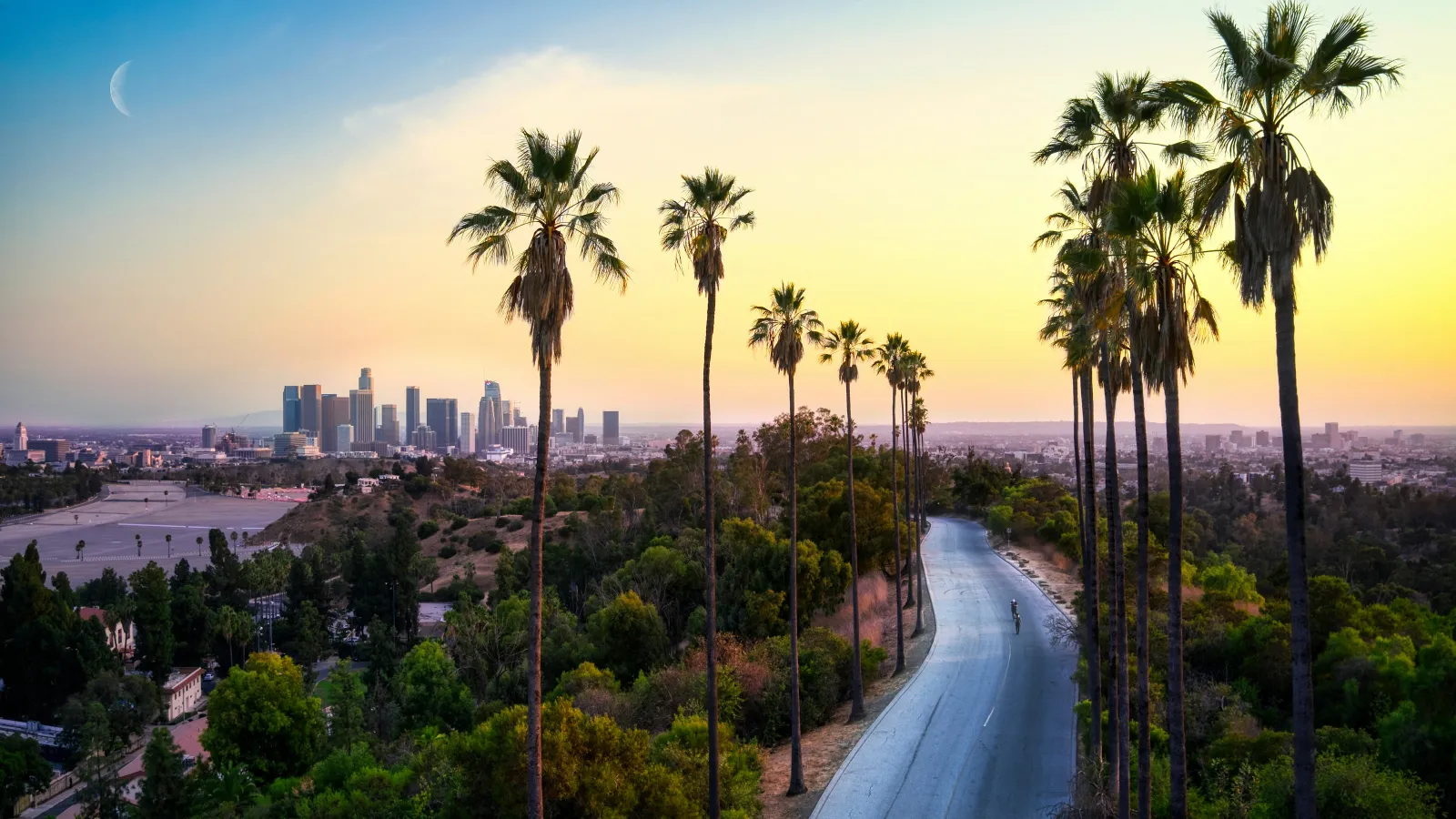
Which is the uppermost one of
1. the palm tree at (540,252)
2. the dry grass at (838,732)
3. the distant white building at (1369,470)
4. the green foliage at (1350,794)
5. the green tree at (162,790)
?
the palm tree at (540,252)

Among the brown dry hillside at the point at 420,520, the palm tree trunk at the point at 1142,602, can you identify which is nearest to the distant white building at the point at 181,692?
the brown dry hillside at the point at 420,520

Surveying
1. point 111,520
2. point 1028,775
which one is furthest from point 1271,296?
point 111,520

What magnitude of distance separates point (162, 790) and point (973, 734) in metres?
23.9

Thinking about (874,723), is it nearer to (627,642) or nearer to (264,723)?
(627,642)

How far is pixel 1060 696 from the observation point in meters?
21.6

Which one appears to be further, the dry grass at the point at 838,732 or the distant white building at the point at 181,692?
the distant white building at the point at 181,692

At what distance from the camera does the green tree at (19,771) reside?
105 feet

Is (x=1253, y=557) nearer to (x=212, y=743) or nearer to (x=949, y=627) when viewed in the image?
(x=949, y=627)

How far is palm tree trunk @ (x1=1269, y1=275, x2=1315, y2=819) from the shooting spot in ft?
28.3

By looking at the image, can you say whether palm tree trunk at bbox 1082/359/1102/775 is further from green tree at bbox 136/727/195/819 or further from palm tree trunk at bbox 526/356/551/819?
green tree at bbox 136/727/195/819

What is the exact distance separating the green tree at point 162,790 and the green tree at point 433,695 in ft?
23.2

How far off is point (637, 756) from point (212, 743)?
69.0ft

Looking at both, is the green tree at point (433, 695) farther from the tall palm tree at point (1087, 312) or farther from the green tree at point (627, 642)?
the tall palm tree at point (1087, 312)

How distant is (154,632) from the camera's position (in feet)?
165
